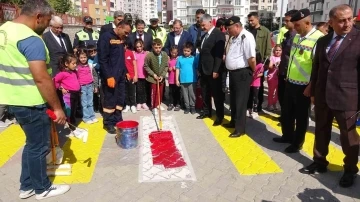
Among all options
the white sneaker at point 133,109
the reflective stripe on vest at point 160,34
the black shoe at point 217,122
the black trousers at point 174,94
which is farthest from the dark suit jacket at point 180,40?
the black shoe at point 217,122

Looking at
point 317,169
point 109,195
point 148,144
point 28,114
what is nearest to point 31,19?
point 28,114

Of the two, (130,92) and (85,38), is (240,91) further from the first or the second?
(85,38)

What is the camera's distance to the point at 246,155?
4.59m

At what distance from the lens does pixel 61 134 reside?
18.2 feet

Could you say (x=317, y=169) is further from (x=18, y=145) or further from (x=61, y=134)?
(x=18, y=145)

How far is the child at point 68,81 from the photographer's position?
5503 mm

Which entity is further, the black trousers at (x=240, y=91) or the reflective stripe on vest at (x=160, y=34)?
the reflective stripe on vest at (x=160, y=34)

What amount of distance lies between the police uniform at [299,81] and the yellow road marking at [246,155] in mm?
526

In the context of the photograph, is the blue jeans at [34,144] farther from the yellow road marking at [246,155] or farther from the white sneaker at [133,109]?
the white sneaker at [133,109]

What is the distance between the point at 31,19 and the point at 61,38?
11.5 ft

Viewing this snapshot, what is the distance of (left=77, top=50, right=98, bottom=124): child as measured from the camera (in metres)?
A: 5.95

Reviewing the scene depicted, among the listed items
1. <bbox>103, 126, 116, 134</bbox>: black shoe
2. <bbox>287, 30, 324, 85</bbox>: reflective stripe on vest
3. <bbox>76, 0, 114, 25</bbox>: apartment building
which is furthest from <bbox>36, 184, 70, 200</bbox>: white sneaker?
<bbox>76, 0, 114, 25</bbox>: apartment building

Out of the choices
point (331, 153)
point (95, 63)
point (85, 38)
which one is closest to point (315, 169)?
point (331, 153)

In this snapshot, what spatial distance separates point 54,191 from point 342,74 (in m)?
3.73
